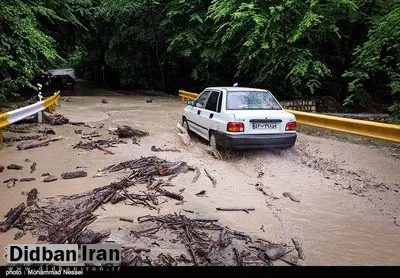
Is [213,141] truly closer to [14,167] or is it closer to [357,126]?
[357,126]

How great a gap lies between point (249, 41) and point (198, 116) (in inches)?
269

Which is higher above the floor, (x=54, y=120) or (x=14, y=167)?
(x=54, y=120)

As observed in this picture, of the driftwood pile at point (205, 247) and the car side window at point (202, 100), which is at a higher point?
the car side window at point (202, 100)

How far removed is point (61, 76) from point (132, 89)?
19.1 feet

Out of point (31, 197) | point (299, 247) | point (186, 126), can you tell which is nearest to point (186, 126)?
point (186, 126)

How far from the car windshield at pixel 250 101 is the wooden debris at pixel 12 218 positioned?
462 cm

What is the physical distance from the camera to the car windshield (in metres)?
7.79

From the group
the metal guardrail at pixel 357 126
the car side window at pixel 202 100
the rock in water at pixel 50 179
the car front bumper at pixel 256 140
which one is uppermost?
the car side window at pixel 202 100

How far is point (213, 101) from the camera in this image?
27.7 feet

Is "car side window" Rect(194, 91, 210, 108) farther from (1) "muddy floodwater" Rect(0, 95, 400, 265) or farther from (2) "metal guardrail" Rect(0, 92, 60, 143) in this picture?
(2) "metal guardrail" Rect(0, 92, 60, 143)

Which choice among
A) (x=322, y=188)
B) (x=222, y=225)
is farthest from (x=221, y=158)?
(x=222, y=225)

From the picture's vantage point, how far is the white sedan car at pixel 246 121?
23.7ft

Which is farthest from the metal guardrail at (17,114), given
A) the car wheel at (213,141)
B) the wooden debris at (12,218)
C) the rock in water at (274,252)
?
the rock in water at (274,252)

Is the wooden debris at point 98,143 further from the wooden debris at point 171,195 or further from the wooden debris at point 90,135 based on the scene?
the wooden debris at point 171,195
